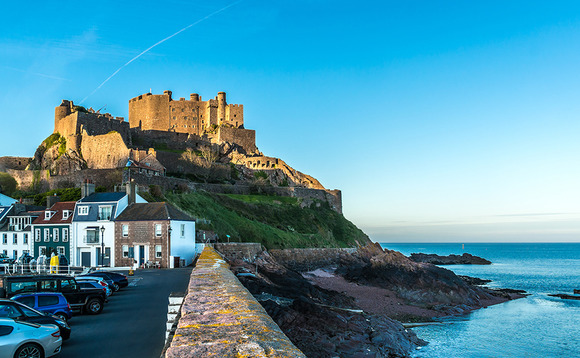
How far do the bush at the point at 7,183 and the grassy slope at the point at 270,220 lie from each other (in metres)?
30.4

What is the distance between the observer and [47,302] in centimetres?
1688

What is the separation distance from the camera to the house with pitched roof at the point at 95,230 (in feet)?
139

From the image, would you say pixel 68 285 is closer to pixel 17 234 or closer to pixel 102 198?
pixel 102 198

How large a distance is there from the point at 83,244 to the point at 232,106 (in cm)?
8060

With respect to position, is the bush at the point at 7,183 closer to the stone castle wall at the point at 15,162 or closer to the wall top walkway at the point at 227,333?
the stone castle wall at the point at 15,162

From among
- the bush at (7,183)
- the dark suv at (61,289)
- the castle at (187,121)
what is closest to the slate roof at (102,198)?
the dark suv at (61,289)

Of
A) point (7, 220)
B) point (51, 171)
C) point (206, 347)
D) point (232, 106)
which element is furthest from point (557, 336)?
point (232, 106)

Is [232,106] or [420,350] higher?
[232,106]

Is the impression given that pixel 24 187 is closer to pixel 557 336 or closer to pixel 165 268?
pixel 165 268

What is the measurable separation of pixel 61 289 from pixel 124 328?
4.77 meters

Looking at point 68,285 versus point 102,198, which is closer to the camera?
point 68,285

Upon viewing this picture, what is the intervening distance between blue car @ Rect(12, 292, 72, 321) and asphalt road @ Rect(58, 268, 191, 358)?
734 mm

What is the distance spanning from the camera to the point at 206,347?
4203mm

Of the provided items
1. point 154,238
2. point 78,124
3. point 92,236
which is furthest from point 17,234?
point 78,124
